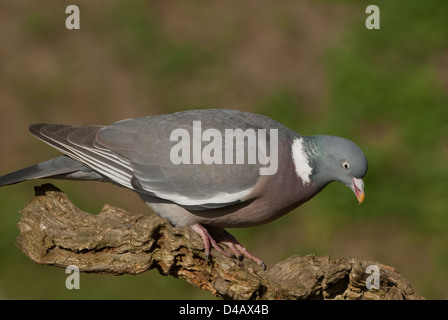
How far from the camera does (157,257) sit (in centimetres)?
454

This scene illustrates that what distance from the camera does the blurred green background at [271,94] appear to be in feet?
24.8

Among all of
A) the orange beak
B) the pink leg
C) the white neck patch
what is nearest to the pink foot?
the pink leg

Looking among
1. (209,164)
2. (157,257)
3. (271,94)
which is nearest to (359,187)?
(209,164)

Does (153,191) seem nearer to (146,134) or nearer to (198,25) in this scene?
A: (146,134)

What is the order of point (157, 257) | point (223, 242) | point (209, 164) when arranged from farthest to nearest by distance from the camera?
point (223, 242) → point (209, 164) → point (157, 257)

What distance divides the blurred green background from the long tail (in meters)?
2.61

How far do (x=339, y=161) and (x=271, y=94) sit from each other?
13.3ft

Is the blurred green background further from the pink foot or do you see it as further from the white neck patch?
the white neck patch

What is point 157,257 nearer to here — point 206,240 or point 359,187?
point 206,240

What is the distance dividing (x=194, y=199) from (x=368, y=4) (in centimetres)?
581

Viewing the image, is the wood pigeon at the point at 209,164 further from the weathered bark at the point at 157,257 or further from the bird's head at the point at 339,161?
the weathered bark at the point at 157,257

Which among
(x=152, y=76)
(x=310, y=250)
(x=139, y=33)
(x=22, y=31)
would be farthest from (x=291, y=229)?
(x=22, y=31)

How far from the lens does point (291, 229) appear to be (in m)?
7.77

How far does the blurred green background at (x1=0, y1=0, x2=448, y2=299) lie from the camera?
24.8ft
